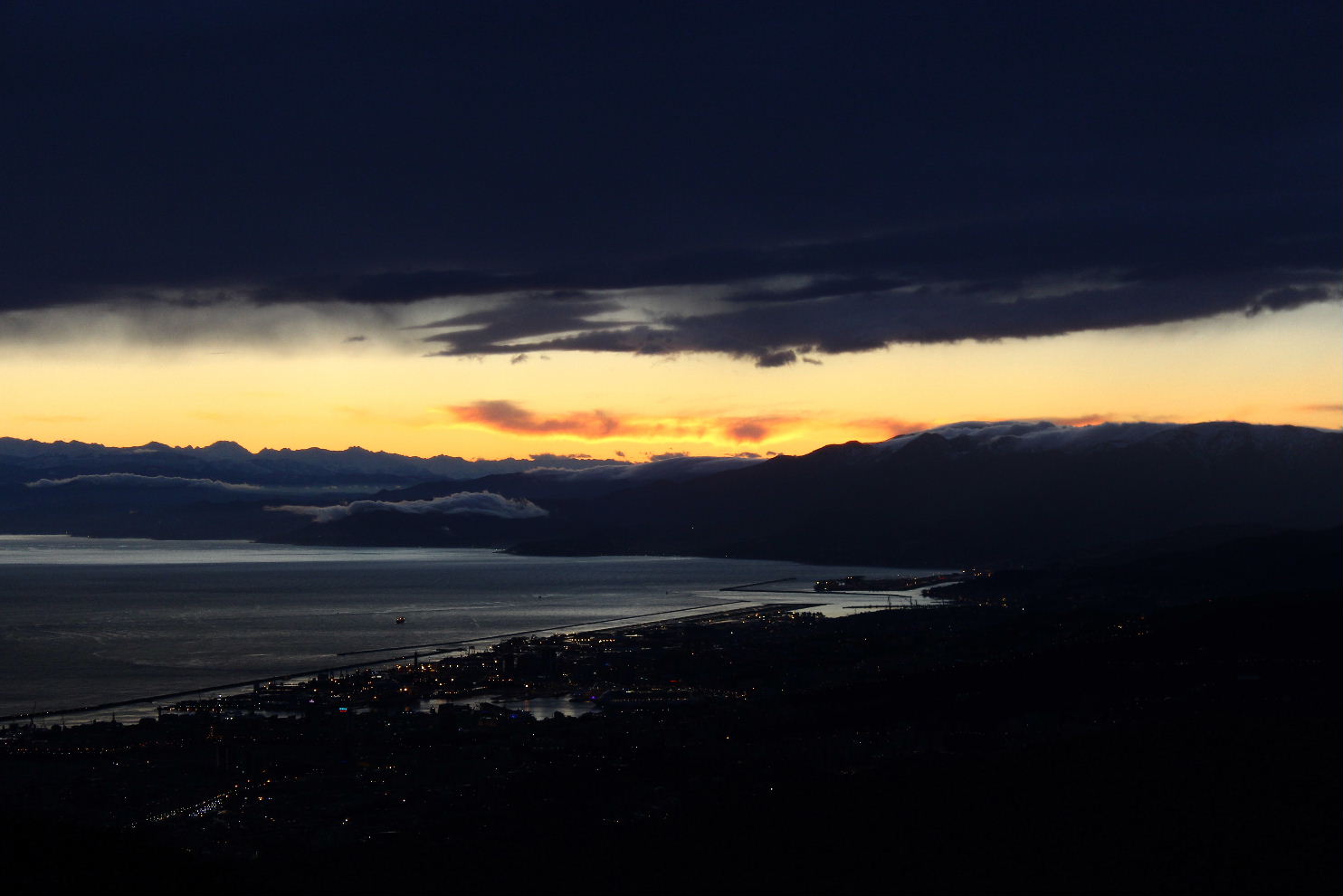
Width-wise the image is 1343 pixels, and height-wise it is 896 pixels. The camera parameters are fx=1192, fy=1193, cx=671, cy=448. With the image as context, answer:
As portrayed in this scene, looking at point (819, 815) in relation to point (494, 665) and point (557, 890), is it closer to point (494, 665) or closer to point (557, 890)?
point (557, 890)

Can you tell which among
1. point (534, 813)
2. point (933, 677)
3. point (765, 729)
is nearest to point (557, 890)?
point (534, 813)

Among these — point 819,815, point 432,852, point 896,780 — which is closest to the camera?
point 432,852

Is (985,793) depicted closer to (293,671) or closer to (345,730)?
(345,730)

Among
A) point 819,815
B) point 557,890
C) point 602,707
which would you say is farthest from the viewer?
point 602,707

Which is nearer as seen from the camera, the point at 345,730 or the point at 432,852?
the point at 432,852

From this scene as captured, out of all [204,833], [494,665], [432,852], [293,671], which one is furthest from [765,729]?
[293,671]

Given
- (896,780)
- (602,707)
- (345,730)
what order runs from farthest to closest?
(602,707)
(345,730)
(896,780)
